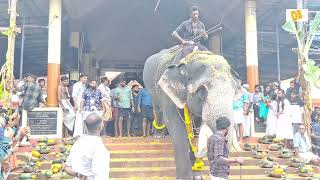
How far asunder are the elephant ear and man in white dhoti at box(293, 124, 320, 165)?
432 centimetres

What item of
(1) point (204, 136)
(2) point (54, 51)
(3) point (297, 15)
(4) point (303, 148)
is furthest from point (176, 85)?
(2) point (54, 51)

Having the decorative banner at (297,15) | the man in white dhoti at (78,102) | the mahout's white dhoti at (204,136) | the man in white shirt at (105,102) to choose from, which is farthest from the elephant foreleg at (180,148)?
the decorative banner at (297,15)

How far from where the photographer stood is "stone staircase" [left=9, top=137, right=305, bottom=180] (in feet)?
29.0

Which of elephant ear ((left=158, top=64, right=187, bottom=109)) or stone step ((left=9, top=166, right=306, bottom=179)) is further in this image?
stone step ((left=9, top=166, right=306, bottom=179))

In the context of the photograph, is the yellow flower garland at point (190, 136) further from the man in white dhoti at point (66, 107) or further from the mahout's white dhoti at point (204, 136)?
the man in white dhoti at point (66, 107)

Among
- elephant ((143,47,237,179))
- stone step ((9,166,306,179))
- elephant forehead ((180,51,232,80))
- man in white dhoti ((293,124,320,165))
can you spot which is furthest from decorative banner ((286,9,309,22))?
elephant forehead ((180,51,232,80))

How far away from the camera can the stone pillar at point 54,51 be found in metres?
12.6

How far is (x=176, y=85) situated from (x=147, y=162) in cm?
272

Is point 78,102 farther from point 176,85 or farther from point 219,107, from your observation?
point 219,107

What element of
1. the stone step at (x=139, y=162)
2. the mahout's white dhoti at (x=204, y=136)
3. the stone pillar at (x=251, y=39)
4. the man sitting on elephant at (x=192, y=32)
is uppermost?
the stone pillar at (x=251, y=39)

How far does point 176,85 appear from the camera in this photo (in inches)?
278

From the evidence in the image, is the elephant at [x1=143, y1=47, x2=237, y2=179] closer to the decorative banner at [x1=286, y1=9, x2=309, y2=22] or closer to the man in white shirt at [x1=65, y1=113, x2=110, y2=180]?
the man in white shirt at [x1=65, y1=113, x2=110, y2=180]

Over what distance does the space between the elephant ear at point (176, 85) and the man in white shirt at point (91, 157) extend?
261 cm

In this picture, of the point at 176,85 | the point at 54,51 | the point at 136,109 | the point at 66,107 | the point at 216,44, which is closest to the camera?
the point at 176,85
